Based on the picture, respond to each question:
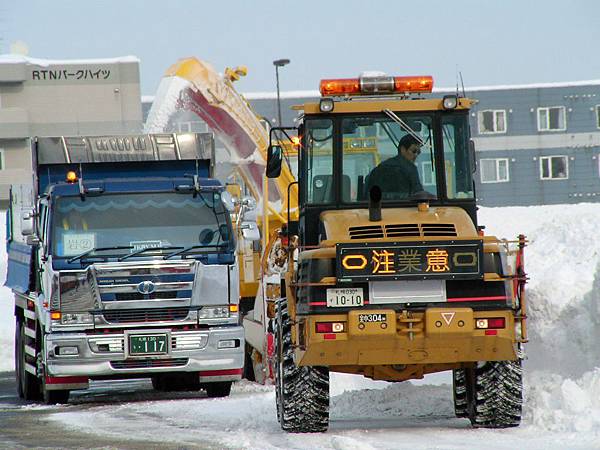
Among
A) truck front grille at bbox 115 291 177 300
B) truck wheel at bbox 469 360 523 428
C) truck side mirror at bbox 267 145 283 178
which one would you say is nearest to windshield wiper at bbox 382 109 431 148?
truck side mirror at bbox 267 145 283 178

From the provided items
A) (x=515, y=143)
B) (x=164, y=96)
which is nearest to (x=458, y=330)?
(x=164, y=96)

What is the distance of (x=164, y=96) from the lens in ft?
100

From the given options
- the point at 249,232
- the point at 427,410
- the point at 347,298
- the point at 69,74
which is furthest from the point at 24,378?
the point at 69,74

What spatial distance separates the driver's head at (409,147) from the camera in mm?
13102

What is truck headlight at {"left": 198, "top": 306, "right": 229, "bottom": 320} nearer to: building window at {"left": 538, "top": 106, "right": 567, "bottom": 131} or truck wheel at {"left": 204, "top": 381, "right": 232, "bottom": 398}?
truck wheel at {"left": 204, "top": 381, "right": 232, "bottom": 398}

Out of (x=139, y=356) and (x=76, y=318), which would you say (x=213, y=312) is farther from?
(x=76, y=318)

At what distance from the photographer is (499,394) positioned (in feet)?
41.1

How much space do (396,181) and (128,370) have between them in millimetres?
5335

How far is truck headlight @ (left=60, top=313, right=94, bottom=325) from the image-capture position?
16.9 m

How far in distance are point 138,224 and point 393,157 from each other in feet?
16.6

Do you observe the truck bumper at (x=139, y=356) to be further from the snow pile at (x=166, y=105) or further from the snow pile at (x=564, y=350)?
the snow pile at (x=166, y=105)

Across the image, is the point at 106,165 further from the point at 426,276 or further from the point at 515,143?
the point at 515,143

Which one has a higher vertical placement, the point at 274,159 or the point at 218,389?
the point at 274,159

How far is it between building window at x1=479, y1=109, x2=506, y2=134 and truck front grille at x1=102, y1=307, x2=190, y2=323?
48770 mm
